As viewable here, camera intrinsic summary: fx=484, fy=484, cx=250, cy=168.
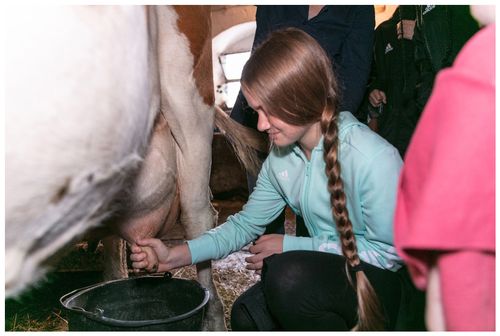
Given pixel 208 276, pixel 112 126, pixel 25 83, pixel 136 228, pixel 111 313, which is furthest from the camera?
pixel 208 276

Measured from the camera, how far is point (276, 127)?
3.28ft

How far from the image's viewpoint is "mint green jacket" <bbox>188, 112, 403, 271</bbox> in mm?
984

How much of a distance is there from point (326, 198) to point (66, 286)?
1.31m

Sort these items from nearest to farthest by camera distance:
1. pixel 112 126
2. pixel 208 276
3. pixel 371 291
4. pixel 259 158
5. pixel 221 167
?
pixel 112 126 < pixel 371 291 < pixel 208 276 < pixel 259 158 < pixel 221 167

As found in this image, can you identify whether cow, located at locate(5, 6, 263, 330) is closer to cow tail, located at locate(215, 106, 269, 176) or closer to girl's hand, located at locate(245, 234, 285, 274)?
girl's hand, located at locate(245, 234, 285, 274)

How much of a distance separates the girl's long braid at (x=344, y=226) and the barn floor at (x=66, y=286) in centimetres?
72

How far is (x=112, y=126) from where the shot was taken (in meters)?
0.85

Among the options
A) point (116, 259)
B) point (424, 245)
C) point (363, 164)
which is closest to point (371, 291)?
point (363, 164)

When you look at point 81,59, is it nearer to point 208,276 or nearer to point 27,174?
point 27,174

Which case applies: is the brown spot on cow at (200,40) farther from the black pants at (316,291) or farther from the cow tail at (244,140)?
the black pants at (316,291)

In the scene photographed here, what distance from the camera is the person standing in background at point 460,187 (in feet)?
1.56

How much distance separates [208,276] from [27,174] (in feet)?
2.93

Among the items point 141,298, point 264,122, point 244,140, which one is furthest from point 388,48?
point 141,298

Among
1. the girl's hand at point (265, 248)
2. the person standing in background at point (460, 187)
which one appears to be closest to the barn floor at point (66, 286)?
the girl's hand at point (265, 248)
